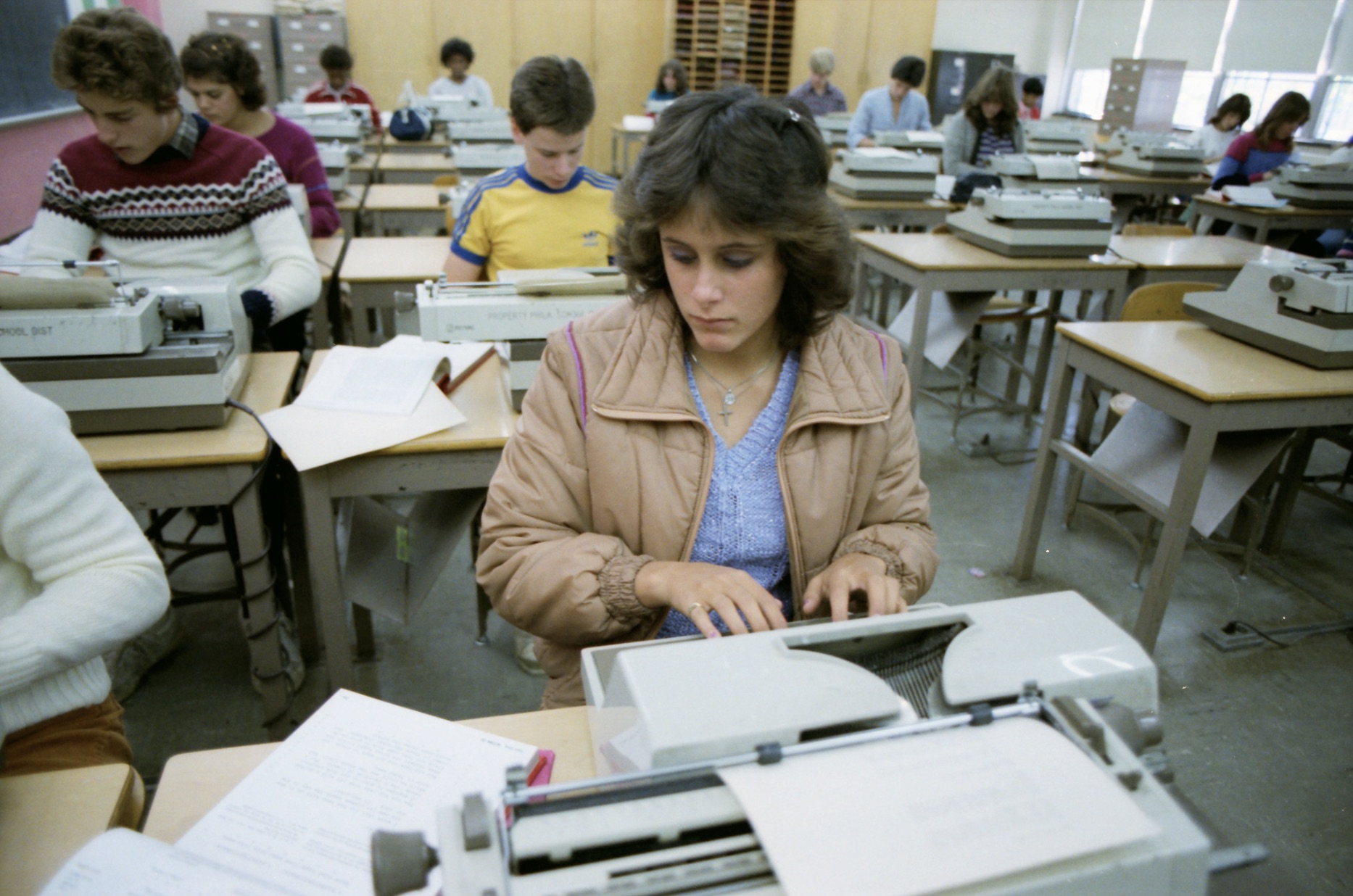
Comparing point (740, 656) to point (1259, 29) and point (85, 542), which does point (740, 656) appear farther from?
point (1259, 29)

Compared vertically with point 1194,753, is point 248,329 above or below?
above

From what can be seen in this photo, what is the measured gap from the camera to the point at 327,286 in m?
3.04

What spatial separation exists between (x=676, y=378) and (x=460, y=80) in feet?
21.3

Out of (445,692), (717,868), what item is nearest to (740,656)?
(717,868)

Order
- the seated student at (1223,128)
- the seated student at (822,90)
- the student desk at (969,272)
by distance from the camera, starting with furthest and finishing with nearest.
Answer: the seated student at (822,90)
the seated student at (1223,128)
the student desk at (969,272)

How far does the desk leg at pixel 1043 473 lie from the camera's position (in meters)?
2.50

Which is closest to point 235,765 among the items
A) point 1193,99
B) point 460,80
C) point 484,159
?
point 484,159

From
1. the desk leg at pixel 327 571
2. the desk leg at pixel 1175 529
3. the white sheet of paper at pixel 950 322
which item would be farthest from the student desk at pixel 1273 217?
the desk leg at pixel 327 571

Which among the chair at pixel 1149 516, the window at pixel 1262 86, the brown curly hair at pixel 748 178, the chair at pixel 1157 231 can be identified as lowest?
the chair at pixel 1149 516

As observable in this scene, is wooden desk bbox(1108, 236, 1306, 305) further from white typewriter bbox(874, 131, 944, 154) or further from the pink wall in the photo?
the pink wall

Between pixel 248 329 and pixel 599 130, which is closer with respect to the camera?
pixel 248 329

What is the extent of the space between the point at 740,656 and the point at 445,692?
1.59m

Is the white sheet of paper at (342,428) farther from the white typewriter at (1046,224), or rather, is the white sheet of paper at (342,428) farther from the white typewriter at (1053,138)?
the white typewriter at (1053,138)

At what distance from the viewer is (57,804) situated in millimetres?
787
